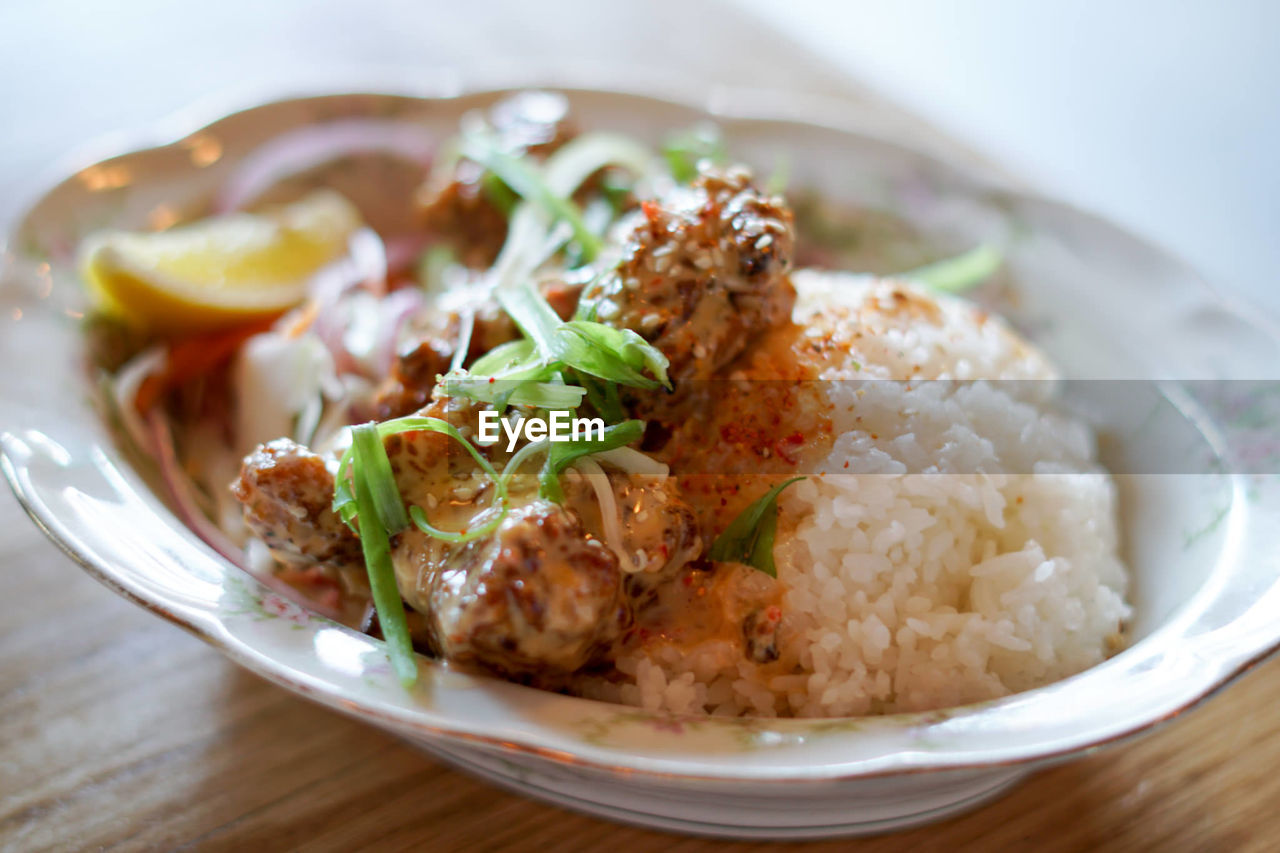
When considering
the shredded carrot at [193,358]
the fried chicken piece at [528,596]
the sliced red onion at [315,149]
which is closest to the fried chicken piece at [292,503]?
the fried chicken piece at [528,596]

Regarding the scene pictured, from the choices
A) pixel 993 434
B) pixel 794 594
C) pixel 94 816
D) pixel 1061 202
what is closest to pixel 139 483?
pixel 94 816

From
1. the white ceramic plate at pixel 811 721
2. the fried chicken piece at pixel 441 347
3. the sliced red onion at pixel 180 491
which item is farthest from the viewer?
the sliced red onion at pixel 180 491

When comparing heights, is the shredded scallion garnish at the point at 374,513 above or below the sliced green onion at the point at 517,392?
below

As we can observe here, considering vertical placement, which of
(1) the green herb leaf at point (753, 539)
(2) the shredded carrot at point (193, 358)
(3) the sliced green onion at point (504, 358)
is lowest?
(2) the shredded carrot at point (193, 358)

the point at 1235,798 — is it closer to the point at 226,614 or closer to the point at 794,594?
the point at 794,594

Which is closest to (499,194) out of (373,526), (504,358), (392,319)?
(392,319)

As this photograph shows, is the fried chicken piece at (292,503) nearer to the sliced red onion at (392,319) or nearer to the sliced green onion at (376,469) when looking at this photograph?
the sliced green onion at (376,469)

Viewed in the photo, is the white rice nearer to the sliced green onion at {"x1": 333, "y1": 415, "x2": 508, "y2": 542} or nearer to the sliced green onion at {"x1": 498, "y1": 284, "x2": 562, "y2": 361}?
the sliced green onion at {"x1": 333, "y1": 415, "x2": 508, "y2": 542}

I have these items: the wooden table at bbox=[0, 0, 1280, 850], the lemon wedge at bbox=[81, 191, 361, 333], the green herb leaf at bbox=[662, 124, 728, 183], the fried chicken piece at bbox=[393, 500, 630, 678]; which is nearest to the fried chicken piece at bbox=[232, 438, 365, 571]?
the fried chicken piece at bbox=[393, 500, 630, 678]
